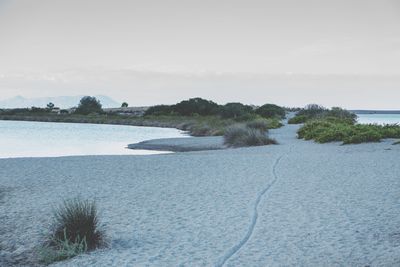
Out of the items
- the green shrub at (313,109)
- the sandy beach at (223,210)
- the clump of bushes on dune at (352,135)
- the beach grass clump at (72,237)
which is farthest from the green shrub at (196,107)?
the beach grass clump at (72,237)

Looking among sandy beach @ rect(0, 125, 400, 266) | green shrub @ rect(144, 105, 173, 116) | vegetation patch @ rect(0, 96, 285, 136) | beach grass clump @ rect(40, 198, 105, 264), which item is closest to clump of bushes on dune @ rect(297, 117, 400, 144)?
sandy beach @ rect(0, 125, 400, 266)

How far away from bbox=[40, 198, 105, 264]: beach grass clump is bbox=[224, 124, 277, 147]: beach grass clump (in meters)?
18.0

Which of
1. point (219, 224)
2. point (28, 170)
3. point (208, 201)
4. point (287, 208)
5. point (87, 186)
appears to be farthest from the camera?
point (28, 170)

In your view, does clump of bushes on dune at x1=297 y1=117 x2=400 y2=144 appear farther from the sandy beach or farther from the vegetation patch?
the vegetation patch

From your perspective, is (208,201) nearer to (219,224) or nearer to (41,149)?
(219,224)

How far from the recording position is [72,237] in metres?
7.00

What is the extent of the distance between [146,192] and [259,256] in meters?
5.35

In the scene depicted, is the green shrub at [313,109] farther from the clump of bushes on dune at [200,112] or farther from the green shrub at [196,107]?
the green shrub at [196,107]

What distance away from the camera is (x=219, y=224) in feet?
24.9

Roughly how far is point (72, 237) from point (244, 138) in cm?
1875

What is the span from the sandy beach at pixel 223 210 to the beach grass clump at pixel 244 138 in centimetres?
855

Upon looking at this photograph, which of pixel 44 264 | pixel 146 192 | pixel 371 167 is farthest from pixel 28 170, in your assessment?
pixel 371 167

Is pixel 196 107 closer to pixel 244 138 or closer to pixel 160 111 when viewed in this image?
pixel 160 111

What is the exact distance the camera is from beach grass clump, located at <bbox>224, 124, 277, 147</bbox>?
975 inches
